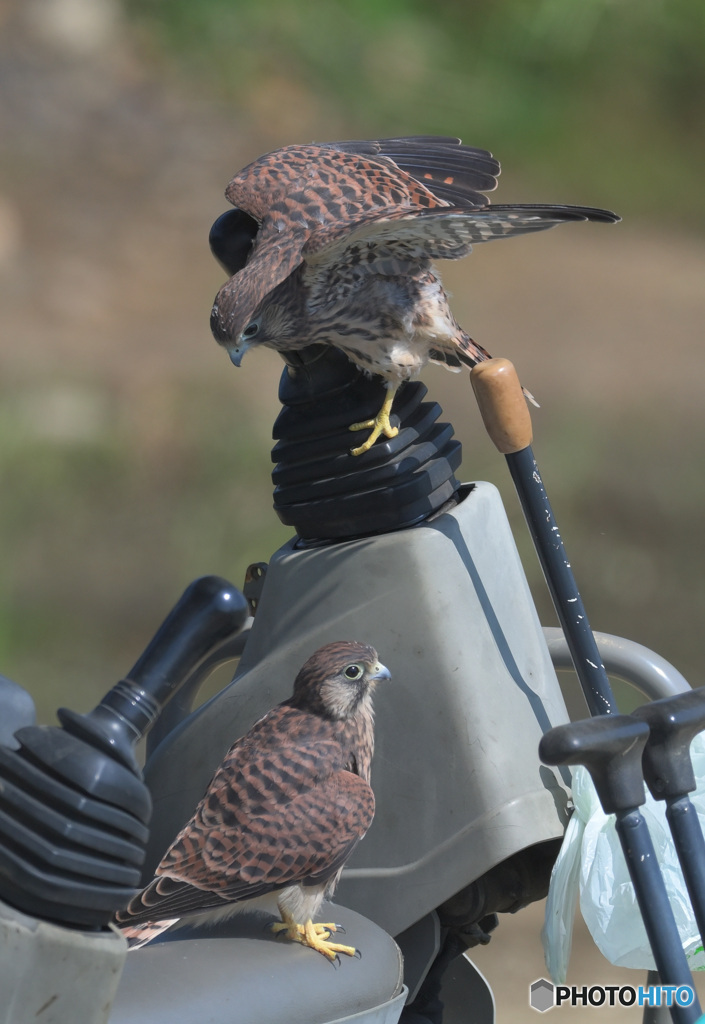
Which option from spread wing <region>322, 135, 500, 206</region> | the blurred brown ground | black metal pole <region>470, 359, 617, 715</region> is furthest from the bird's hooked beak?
the blurred brown ground

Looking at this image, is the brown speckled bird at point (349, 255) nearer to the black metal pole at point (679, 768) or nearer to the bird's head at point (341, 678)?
the bird's head at point (341, 678)

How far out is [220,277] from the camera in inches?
201

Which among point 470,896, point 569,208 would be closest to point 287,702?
point 470,896

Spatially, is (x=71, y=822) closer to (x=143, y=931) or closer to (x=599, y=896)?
(x=143, y=931)

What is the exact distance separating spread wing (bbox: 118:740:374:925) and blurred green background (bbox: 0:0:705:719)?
2.55 metres

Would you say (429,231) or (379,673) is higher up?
(429,231)

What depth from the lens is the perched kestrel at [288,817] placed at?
84 centimetres

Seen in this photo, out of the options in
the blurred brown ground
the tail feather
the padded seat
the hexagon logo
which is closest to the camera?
the padded seat

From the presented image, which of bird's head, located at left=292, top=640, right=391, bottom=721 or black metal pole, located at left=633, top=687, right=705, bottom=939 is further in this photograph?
Answer: bird's head, located at left=292, top=640, right=391, bottom=721

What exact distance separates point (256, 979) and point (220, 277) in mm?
4549

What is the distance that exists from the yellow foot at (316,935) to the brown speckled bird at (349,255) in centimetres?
46

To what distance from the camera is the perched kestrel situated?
2.76 feet

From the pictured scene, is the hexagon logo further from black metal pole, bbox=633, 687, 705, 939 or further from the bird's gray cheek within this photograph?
the bird's gray cheek

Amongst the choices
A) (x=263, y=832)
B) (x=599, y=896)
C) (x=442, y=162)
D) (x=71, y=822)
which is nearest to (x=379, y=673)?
(x=263, y=832)
